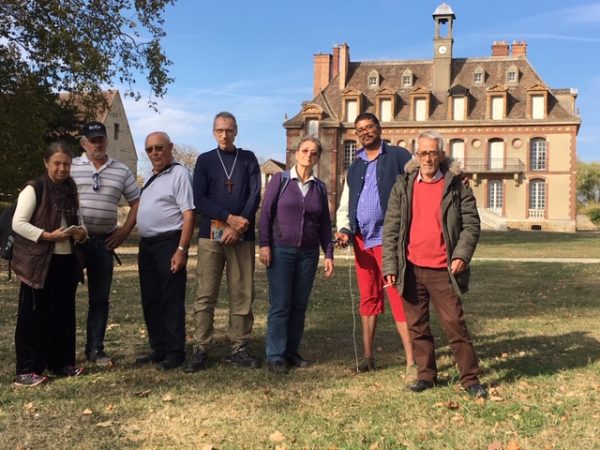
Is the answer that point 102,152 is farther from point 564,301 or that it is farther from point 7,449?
point 564,301

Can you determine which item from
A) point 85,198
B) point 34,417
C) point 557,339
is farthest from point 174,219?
point 557,339

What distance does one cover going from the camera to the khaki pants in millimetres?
5688

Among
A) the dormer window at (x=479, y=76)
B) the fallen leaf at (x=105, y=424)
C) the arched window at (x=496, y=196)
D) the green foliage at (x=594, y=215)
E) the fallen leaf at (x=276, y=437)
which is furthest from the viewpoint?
the green foliage at (x=594, y=215)

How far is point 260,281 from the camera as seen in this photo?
13.1 m

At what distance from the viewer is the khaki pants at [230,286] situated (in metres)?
5.69

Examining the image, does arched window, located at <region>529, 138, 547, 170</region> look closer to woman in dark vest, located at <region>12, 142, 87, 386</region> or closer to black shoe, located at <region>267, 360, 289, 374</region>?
black shoe, located at <region>267, 360, 289, 374</region>

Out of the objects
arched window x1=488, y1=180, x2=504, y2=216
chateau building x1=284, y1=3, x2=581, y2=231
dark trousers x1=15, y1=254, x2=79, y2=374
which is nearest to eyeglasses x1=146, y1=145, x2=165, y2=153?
dark trousers x1=15, y1=254, x2=79, y2=374

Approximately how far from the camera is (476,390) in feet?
15.6

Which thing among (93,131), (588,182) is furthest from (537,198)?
(93,131)

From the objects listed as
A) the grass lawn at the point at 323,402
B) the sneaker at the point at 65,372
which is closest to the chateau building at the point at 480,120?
the grass lawn at the point at 323,402

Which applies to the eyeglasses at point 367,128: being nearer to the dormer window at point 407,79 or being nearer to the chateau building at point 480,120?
the chateau building at point 480,120

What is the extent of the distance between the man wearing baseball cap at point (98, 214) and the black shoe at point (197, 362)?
75cm

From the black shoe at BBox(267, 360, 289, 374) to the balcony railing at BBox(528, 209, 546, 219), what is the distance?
150ft

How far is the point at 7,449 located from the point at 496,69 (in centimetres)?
5084
